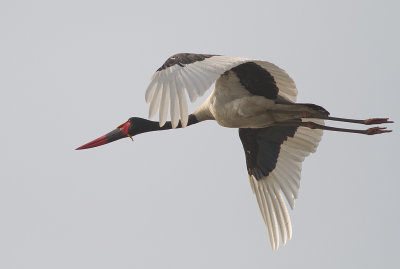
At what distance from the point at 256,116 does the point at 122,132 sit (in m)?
2.98

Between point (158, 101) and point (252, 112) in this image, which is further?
point (252, 112)

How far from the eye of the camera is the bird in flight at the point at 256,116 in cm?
1059

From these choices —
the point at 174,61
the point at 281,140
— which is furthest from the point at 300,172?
the point at 174,61

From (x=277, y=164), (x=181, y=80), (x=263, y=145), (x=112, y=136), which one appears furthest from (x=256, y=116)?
(x=112, y=136)

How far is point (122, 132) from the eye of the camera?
15.2 meters

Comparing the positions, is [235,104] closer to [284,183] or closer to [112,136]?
[284,183]

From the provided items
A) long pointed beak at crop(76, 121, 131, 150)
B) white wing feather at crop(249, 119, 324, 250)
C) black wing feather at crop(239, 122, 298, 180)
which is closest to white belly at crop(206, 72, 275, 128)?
black wing feather at crop(239, 122, 298, 180)

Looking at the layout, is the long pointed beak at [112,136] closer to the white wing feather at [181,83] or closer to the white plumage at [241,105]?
the white plumage at [241,105]

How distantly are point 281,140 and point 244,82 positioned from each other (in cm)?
204

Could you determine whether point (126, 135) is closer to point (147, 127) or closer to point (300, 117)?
point (147, 127)

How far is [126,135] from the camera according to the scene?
597 inches

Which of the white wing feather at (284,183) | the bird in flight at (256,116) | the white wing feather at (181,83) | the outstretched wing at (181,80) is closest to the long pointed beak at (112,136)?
the bird in flight at (256,116)

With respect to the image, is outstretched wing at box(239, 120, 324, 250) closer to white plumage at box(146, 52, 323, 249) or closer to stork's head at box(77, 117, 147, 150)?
white plumage at box(146, 52, 323, 249)

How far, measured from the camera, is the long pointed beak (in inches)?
597
